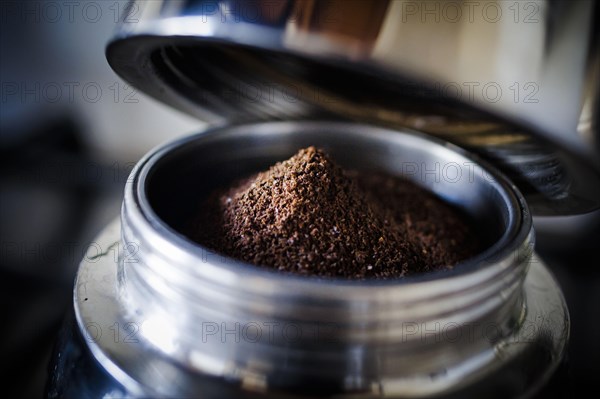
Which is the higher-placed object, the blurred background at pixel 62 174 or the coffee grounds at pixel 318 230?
the coffee grounds at pixel 318 230

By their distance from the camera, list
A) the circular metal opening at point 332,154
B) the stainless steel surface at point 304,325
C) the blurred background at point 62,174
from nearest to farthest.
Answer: the stainless steel surface at point 304,325 → the circular metal opening at point 332,154 → the blurred background at point 62,174

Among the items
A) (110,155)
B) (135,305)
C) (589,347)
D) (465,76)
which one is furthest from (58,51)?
(589,347)

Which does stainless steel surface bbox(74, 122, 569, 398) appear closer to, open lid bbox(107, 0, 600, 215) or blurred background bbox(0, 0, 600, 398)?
open lid bbox(107, 0, 600, 215)

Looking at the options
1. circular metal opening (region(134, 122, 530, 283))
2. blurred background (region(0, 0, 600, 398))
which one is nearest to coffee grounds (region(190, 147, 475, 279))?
circular metal opening (region(134, 122, 530, 283))

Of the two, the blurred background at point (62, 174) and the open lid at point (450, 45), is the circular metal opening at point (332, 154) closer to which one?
the open lid at point (450, 45)

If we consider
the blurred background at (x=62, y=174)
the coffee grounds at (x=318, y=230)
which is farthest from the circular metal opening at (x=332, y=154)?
the blurred background at (x=62, y=174)

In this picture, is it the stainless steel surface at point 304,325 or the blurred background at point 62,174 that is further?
the blurred background at point 62,174
